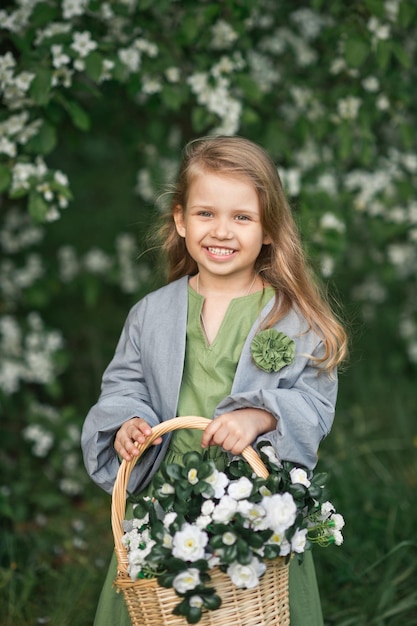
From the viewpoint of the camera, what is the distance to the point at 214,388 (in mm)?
2197

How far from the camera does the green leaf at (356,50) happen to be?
2.96 metres

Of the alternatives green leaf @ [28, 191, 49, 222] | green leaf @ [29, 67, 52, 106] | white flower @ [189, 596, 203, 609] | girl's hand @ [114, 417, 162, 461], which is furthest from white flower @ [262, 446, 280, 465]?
green leaf @ [29, 67, 52, 106]

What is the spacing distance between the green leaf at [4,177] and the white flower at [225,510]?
1.37m

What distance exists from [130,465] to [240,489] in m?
0.32

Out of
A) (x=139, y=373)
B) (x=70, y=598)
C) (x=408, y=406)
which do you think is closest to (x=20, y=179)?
(x=139, y=373)

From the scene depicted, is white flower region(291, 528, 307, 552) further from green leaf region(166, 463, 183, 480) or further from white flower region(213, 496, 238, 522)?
green leaf region(166, 463, 183, 480)

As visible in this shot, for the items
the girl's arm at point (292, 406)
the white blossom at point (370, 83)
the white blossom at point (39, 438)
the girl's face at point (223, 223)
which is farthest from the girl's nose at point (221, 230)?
the white blossom at point (39, 438)

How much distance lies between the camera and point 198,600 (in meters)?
1.81

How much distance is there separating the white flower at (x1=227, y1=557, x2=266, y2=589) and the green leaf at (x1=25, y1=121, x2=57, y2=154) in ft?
5.23

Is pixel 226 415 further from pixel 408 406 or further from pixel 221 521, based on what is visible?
pixel 408 406

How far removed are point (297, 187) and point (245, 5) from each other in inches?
27.2

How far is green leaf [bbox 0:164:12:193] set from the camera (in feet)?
8.98

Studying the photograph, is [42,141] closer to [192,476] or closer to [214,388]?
[214,388]

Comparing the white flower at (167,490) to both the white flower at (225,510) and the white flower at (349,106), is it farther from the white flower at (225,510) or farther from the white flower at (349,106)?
the white flower at (349,106)
